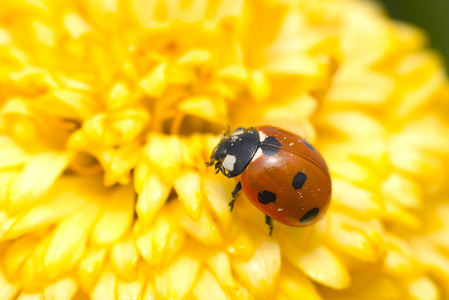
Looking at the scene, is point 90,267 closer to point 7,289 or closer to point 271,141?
point 7,289

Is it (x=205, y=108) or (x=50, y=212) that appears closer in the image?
(x=50, y=212)

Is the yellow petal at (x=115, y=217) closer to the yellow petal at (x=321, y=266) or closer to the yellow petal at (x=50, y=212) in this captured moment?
the yellow petal at (x=50, y=212)

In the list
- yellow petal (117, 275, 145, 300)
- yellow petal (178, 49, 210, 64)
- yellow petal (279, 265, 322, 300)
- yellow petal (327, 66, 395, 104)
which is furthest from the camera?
yellow petal (327, 66, 395, 104)

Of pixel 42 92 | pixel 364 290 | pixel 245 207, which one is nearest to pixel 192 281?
pixel 245 207

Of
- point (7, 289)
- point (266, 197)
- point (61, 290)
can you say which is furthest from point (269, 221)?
point (7, 289)

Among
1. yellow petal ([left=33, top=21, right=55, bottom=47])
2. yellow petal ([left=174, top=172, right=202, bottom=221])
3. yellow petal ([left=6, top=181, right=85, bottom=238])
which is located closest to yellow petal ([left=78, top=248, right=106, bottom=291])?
yellow petal ([left=6, top=181, right=85, bottom=238])

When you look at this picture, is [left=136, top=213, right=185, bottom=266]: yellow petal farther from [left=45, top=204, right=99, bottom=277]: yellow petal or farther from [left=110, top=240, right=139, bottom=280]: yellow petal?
[left=45, top=204, right=99, bottom=277]: yellow petal
